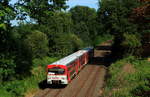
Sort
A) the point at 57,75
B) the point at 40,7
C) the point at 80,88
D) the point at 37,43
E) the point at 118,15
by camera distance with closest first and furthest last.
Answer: the point at 40,7
the point at 57,75
the point at 80,88
the point at 37,43
the point at 118,15

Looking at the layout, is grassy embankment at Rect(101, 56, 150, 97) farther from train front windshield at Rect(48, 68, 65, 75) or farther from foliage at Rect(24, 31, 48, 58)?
foliage at Rect(24, 31, 48, 58)

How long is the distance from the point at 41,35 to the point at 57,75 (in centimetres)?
1755

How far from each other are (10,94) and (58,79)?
681cm

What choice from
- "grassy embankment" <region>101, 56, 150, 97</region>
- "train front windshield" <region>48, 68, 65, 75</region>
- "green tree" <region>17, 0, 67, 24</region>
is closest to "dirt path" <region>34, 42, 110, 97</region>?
"grassy embankment" <region>101, 56, 150, 97</region>

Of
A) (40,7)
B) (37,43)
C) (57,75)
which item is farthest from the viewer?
(37,43)

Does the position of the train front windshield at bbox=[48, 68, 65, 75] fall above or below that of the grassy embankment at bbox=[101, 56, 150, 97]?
above

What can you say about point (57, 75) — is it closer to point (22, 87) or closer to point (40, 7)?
point (22, 87)

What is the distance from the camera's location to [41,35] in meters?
45.9

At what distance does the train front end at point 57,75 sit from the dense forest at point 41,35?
6.18 ft

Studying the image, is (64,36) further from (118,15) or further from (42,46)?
(118,15)

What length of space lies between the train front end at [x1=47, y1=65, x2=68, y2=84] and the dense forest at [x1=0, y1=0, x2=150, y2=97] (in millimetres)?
1884

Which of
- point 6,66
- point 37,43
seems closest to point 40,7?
point 6,66

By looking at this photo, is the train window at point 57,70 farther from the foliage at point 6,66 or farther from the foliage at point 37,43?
the foliage at point 37,43

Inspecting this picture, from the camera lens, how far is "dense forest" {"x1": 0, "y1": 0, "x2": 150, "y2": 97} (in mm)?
22102
